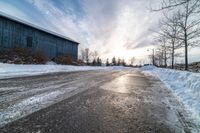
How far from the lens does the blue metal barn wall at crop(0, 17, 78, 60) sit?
2328 centimetres

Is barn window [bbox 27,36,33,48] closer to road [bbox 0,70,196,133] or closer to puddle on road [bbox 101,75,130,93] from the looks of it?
puddle on road [bbox 101,75,130,93]

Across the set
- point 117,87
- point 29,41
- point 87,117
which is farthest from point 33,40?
point 87,117

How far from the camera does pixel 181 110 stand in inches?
170

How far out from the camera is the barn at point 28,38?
23263 millimetres

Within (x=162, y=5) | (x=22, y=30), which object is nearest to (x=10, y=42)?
(x=22, y=30)

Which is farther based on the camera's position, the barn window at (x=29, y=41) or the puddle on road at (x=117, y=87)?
the barn window at (x=29, y=41)

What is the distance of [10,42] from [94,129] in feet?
83.2

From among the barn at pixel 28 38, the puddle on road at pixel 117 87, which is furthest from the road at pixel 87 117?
the barn at pixel 28 38

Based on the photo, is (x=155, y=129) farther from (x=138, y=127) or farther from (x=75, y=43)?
(x=75, y=43)

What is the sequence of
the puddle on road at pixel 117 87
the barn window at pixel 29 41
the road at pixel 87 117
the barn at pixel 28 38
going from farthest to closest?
1. the barn window at pixel 29 41
2. the barn at pixel 28 38
3. the puddle on road at pixel 117 87
4. the road at pixel 87 117

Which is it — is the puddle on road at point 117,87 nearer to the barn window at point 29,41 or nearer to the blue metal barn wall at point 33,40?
the blue metal barn wall at point 33,40

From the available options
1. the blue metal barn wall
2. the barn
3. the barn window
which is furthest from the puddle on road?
the barn window

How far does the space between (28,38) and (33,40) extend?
107cm

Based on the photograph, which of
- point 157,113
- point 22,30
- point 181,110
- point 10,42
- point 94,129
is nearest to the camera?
point 94,129
